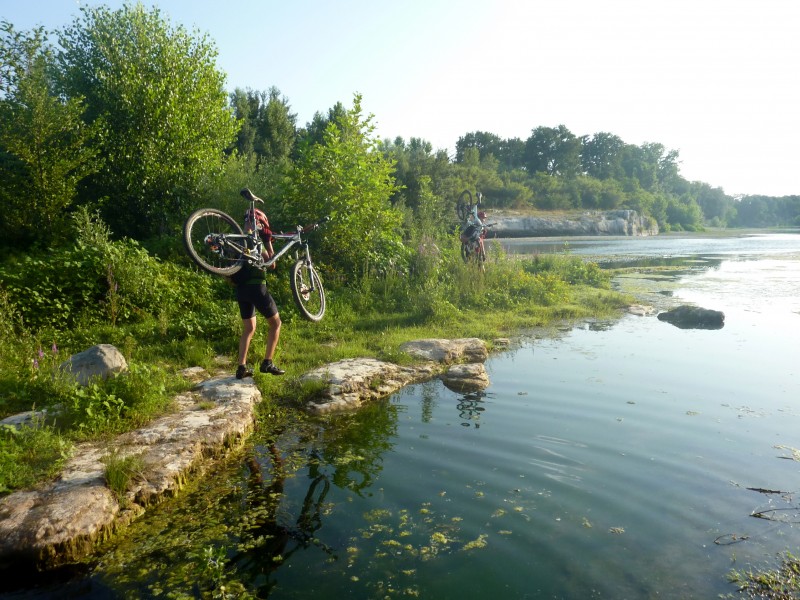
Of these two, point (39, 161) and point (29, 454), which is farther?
point (39, 161)

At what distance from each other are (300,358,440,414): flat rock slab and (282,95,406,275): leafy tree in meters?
4.76

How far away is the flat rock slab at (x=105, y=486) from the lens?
11.7ft

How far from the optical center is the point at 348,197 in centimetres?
1198

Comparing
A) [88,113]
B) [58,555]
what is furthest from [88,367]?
[88,113]

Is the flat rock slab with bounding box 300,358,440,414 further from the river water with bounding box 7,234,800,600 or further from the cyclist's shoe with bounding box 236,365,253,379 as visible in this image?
the cyclist's shoe with bounding box 236,365,253,379

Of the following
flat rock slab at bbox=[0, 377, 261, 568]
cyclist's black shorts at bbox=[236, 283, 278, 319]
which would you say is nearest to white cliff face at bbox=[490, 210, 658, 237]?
cyclist's black shorts at bbox=[236, 283, 278, 319]

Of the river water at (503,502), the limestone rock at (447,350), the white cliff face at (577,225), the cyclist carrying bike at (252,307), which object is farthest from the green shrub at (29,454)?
the white cliff face at (577,225)

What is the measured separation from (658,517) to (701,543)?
0.37 meters

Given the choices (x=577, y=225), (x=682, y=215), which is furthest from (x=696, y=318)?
(x=682, y=215)

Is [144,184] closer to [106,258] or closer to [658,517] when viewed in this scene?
[106,258]

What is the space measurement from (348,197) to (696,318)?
26.0 ft

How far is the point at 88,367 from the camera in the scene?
6047mm

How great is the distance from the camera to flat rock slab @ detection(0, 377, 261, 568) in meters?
3.58

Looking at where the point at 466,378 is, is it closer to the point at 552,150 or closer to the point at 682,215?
the point at 552,150
